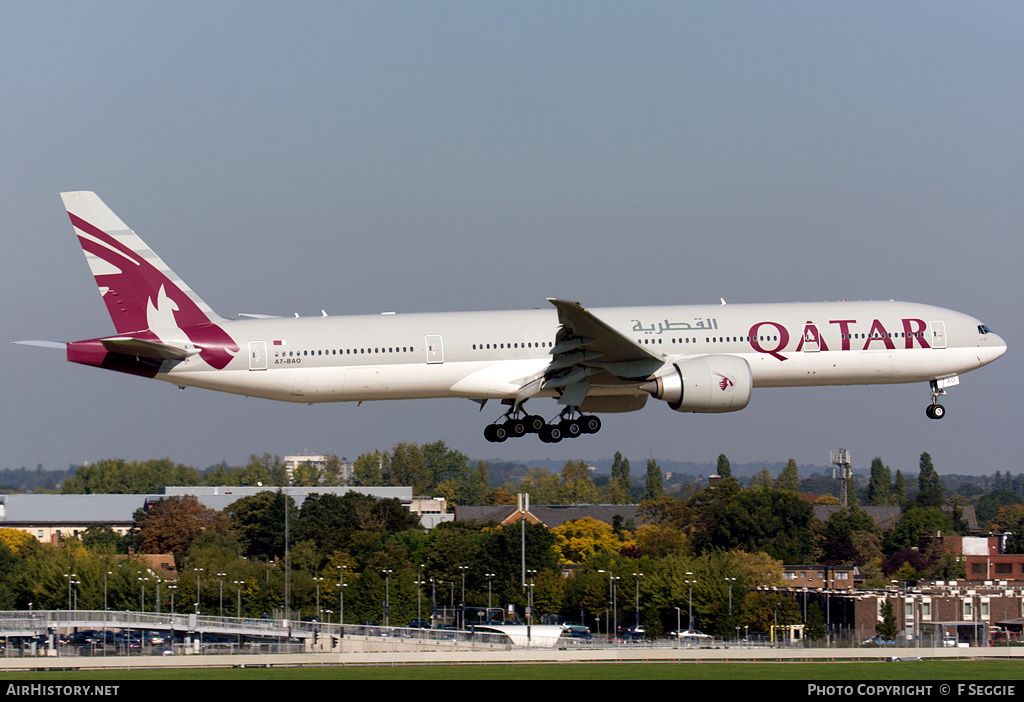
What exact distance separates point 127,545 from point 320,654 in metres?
109

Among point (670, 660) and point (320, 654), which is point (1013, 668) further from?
point (320, 654)

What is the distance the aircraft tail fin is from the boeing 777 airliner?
0.06 m

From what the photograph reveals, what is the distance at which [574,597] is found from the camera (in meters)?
118

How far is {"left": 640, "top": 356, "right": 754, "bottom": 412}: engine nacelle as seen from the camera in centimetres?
4894

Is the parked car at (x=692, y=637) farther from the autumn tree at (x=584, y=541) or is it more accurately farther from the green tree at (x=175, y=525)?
the green tree at (x=175, y=525)

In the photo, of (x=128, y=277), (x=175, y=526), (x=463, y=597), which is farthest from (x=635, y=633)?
(x=175, y=526)

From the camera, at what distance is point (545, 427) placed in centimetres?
5166

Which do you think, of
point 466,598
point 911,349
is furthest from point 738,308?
point 466,598

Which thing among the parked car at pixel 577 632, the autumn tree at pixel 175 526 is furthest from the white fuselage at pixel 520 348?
the autumn tree at pixel 175 526

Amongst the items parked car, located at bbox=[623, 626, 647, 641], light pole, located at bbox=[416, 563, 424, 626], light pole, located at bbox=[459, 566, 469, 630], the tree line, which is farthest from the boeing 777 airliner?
light pole, located at bbox=[416, 563, 424, 626]

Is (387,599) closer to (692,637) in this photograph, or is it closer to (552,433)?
(692,637)

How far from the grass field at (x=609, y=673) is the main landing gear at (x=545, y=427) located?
68.0 feet

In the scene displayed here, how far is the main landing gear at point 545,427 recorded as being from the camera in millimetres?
51438

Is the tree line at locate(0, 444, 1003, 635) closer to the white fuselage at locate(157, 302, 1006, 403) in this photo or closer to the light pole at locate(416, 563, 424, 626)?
the light pole at locate(416, 563, 424, 626)
